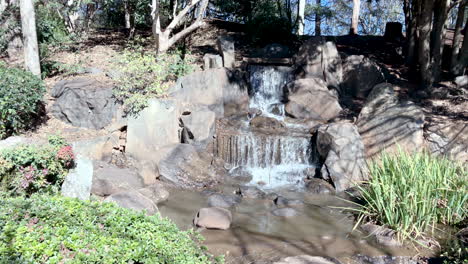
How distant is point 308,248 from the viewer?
5.76 m

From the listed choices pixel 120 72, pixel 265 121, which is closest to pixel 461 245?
pixel 265 121

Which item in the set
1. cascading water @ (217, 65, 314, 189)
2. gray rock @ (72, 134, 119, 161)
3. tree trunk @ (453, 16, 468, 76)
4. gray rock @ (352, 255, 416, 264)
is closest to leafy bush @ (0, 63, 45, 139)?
gray rock @ (72, 134, 119, 161)

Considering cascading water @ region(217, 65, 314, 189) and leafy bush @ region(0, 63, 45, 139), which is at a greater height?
leafy bush @ region(0, 63, 45, 139)

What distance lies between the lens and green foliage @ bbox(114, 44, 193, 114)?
8.98m

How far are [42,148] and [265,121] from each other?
5385 mm

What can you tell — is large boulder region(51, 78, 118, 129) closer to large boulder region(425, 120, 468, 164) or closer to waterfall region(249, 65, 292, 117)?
waterfall region(249, 65, 292, 117)

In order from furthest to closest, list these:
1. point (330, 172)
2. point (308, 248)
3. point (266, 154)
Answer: point (266, 154) → point (330, 172) → point (308, 248)

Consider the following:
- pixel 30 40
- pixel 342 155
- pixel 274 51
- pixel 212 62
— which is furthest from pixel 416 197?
pixel 30 40

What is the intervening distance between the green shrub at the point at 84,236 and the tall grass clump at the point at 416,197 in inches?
135

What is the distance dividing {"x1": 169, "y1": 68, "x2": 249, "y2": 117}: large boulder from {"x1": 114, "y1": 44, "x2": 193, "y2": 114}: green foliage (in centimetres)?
46

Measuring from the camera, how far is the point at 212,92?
1041 cm

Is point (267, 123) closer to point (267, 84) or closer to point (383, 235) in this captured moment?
point (267, 84)

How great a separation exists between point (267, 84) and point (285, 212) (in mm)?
5501

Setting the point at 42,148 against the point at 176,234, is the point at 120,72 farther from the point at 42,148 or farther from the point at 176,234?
the point at 176,234
